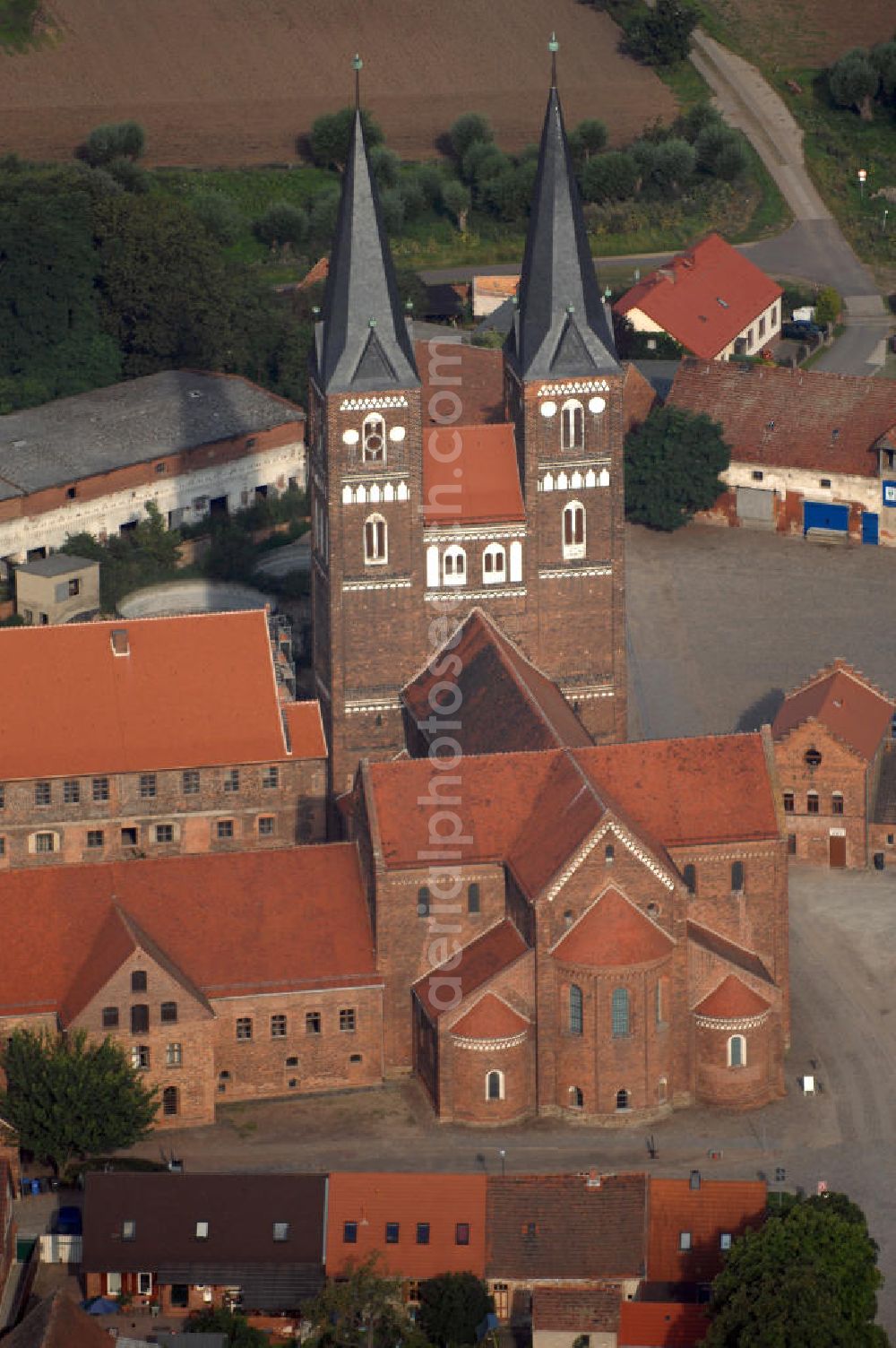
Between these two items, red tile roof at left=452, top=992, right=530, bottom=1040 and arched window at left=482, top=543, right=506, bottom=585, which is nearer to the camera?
red tile roof at left=452, top=992, right=530, bottom=1040

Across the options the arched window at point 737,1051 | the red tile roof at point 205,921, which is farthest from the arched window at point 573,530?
the arched window at point 737,1051

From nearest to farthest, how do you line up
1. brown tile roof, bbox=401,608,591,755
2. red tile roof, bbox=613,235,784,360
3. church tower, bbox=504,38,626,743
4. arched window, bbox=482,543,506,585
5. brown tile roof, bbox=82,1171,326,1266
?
1. brown tile roof, bbox=82,1171,326,1266
2. brown tile roof, bbox=401,608,591,755
3. church tower, bbox=504,38,626,743
4. arched window, bbox=482,543,506,585
5. red tile roof, bbox=613,235,784,360

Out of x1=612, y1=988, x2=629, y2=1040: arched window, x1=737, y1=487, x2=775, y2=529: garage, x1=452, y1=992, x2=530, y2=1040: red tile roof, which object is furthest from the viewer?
x1=737, y1=487, x2=775, y2=529: garage

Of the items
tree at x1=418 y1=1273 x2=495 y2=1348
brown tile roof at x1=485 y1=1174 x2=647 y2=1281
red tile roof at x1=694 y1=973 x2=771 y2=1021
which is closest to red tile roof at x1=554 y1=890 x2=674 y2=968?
red tile roof at x1=694 y1=973 x2=771 y2=1021

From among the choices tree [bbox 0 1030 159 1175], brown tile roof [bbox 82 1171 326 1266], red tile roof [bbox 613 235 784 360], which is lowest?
brown tile roof [bbox 82 1171 326 1266]

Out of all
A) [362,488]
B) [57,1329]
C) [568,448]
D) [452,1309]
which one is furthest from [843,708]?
[57,1329]

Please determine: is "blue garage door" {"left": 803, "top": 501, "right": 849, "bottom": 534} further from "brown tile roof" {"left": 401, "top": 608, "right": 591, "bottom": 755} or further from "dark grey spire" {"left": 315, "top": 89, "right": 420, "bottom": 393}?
"dark grey spire" {"left": 315, "top": 89, "right": 420, "bottom": 393}

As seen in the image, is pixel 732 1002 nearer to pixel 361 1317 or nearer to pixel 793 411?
pixel 361 1317
